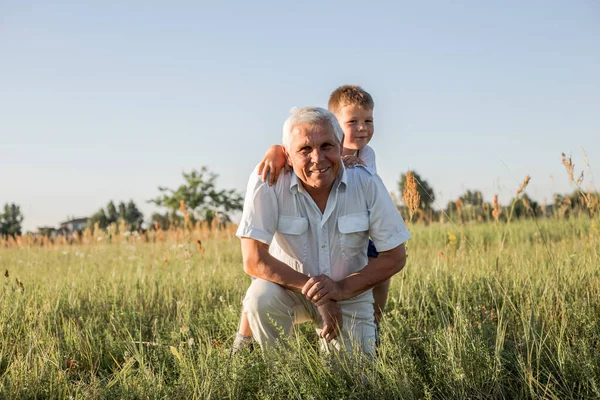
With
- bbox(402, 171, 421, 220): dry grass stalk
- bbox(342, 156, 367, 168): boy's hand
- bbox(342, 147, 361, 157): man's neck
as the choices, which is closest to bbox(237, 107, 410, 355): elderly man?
bbox(342, 156, 367, 168): boy's hand

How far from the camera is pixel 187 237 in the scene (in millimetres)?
7098

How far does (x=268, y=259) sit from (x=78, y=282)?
278cm

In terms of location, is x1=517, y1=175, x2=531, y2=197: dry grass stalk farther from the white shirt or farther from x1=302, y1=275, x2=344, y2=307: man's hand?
x1=302, y1=275, x2=344, y2=307: man's hand

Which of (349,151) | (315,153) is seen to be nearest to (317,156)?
(315,153)

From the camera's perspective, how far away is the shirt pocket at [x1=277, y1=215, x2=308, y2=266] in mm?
3186

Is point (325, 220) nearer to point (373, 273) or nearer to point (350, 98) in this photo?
→ point (373, 273)

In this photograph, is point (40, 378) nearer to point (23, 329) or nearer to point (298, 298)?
point (23, 329)

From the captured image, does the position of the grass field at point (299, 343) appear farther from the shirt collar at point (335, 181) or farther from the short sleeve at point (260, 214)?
the shirt collar at point (335, 181)

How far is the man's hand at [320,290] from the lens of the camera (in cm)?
290

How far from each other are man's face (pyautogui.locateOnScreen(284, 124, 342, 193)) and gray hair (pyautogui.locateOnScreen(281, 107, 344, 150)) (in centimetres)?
2

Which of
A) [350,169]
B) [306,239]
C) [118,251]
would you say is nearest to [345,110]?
[350,169]

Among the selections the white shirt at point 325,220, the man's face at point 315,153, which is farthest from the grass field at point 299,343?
the man's face at point 315,153

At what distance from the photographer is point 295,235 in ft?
10.5

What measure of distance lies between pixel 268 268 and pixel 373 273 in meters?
0.55
